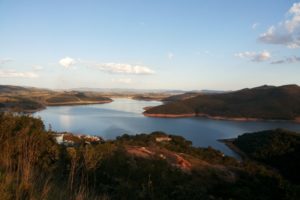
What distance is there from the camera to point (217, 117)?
246ft

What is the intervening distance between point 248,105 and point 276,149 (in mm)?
48461

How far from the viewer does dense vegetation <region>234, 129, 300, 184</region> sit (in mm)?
28781

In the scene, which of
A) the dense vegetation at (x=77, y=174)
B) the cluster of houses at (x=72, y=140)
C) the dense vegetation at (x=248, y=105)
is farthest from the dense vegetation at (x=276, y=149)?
the dense vegetation at (x=248, y=105)

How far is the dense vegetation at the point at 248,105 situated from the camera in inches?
2926

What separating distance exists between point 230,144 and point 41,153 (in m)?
37.9

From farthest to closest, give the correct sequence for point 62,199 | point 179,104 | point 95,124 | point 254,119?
point 179,104, point 254,119, point 95,124, point 62,199

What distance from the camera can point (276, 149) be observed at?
34.0 metres

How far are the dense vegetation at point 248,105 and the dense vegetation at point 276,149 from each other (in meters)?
33.4

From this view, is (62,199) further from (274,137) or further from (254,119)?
(254,119)

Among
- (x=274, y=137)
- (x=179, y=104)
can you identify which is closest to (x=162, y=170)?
(x=274, y=137)

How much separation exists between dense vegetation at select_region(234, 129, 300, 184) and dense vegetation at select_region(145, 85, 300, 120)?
33379mm

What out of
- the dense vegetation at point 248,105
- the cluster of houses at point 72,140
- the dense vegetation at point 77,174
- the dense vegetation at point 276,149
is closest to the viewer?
the dense vegetation at point 77,174

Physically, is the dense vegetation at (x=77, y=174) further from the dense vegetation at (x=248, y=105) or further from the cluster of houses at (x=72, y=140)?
the dense vegetation at (x=248, y=105)

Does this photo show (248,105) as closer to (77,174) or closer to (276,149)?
(276,149)
